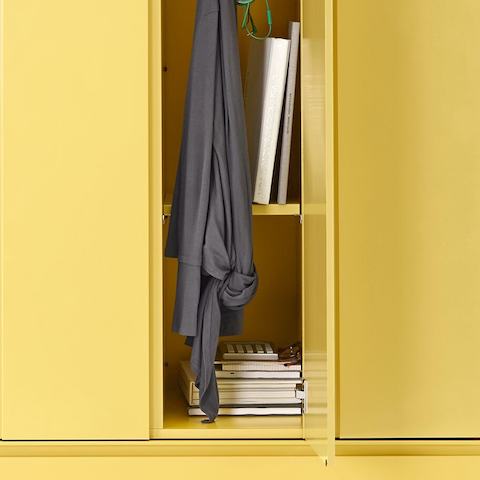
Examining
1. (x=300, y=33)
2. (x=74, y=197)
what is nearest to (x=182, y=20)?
(x=300, y=33)

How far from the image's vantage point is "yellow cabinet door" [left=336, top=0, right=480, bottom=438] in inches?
72.6

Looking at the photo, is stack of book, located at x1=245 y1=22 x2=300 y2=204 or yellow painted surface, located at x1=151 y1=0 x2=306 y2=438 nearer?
stack of book, located at x1=245 y1=22 x2=300 y2=204

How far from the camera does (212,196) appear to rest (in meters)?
1.86

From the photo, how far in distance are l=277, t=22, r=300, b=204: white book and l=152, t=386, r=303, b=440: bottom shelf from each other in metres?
0.49

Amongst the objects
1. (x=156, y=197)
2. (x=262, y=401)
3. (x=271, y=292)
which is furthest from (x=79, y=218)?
(x=271, y=292)

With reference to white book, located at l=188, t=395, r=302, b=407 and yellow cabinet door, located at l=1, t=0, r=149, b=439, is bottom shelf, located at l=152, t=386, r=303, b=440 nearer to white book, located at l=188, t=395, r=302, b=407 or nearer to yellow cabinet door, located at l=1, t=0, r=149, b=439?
white book, located at l=188, t=395, r=302, b=407

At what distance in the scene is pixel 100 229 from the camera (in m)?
1.81

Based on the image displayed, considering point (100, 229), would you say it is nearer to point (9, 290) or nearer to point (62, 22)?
point (9, 290)

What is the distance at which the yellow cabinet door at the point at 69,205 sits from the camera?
70.7 inches

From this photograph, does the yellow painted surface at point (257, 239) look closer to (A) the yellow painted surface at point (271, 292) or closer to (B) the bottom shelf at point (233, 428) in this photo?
(A) the yellow painted surface at point (271, 292)

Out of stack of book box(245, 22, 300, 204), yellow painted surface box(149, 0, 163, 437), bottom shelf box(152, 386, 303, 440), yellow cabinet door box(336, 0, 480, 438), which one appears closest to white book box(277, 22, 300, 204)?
stack of book box(245, 22, 300, 204)

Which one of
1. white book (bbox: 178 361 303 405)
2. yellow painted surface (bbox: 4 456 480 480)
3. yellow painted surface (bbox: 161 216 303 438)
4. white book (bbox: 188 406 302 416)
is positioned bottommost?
yellow painted surface (bbox: 4 456 480 480)

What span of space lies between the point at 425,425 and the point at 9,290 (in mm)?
920

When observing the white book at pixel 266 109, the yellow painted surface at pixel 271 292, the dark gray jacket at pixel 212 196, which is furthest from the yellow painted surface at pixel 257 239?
the dark gray jacket at pixel 212 196
